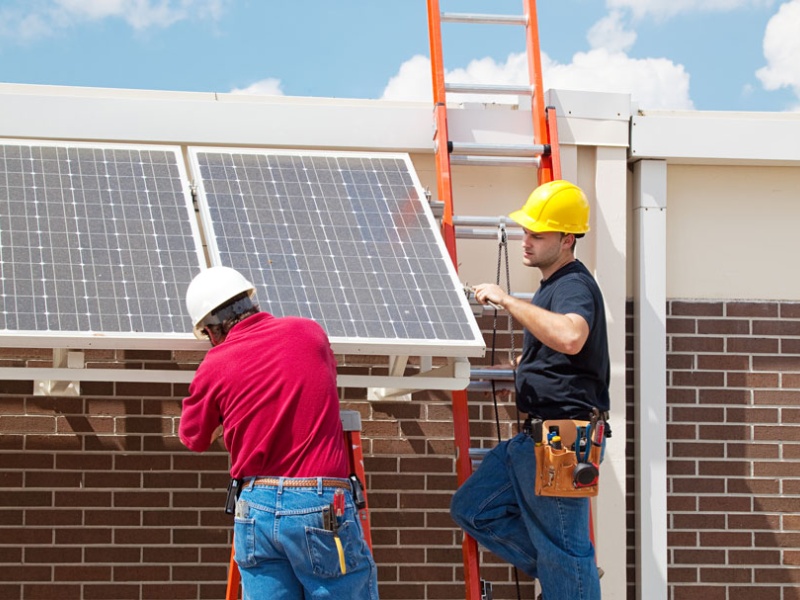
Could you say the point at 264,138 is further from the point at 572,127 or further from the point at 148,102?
the point at 572,127

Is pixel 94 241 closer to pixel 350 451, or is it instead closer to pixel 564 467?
pixel 350 451

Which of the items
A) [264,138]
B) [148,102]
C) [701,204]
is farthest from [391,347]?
[701,204]

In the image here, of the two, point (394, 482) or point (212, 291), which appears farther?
point (394, 482)

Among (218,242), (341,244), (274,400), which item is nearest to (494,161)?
(341,244)

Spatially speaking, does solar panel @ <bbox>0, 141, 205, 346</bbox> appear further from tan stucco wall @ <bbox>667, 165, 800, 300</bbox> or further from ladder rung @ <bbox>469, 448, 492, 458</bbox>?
tan stucco wall @ <bbox>667, 165, 800, 300</bbox>

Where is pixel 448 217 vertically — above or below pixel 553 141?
below

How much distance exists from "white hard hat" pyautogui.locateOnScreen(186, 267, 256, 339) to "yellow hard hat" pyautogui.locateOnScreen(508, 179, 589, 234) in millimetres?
1484

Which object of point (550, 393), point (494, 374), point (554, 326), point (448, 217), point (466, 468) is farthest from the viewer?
point (448, 217)

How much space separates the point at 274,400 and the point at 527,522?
1.57m

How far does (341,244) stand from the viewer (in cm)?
546

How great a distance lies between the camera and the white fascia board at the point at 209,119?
614 centimetres

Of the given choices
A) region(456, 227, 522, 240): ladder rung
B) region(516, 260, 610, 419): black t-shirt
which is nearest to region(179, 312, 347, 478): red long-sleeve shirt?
region(516, 260, 610, 419): black t-shirt

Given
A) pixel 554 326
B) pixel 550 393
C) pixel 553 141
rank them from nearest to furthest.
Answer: pixel 554 326
pixel 550 393
pixel 553 141

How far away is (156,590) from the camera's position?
6.35 metres
